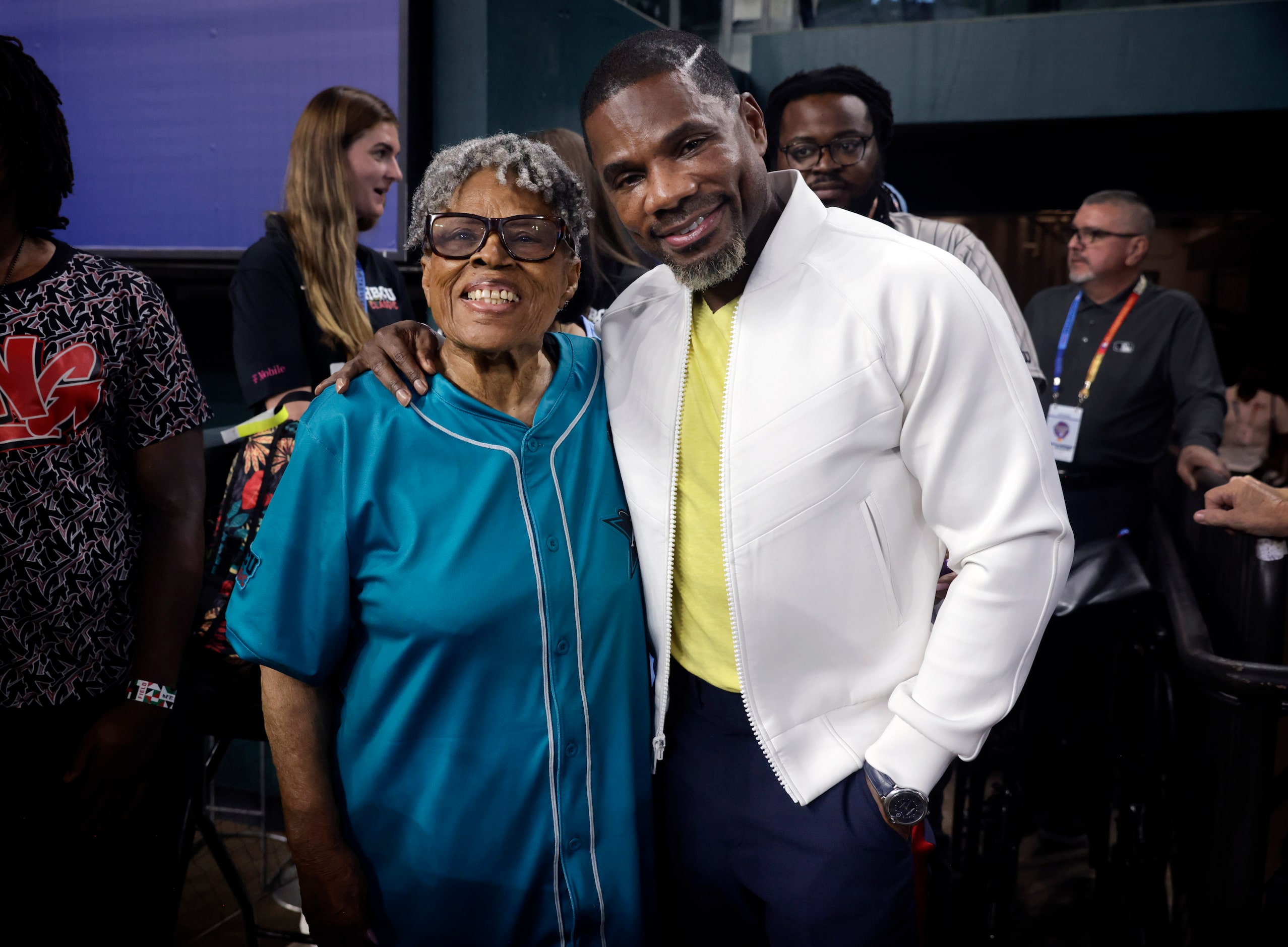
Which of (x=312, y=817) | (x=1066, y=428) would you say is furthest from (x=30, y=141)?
(x=1066, y=428)

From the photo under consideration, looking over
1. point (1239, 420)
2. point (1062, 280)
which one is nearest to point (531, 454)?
point (1239, 420)

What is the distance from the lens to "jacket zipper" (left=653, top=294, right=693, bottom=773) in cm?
157

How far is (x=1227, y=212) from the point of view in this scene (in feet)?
24.4

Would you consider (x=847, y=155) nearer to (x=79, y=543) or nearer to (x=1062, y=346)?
(x=79, y=543)

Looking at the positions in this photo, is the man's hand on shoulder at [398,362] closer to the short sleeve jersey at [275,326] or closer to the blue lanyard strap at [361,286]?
the short sleeve jersey at [275,326]

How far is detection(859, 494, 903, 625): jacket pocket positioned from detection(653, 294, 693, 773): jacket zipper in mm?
296

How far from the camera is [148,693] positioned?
1.75 m

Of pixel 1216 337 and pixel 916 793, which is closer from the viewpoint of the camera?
pixel 916 793

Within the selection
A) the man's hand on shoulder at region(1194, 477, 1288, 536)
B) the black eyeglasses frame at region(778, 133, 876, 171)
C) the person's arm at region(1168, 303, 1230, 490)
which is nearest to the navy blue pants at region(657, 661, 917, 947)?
the man's hand on shoulder at region(1194, 477, 1288, 536)

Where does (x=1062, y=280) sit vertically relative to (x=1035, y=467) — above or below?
above

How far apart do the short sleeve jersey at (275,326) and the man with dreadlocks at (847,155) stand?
4.50 ft

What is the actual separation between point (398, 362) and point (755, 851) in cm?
97

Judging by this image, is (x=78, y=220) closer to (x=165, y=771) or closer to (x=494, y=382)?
(x=165, y=771)

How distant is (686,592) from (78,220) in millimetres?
3585
